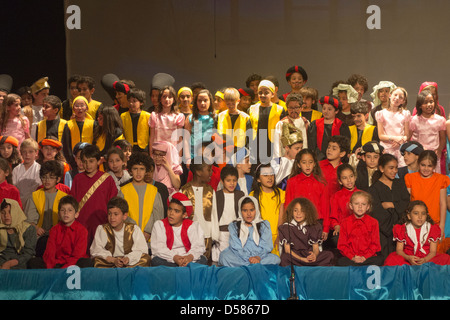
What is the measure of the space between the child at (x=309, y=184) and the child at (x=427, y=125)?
46.0 inches

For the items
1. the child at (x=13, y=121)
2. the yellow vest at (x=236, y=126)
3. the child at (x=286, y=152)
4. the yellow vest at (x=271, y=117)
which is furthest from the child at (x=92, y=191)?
the yellow vest at (x=271, y=117)

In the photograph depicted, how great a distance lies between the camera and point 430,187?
18.5 feet

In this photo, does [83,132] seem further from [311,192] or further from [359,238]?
[359,238]

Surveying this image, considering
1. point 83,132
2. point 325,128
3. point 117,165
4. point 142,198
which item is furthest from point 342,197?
point 83,132

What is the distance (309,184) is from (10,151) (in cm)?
254

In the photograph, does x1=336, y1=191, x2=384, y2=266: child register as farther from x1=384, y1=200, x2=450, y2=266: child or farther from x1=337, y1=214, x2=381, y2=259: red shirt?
x1=384, y1=200, x2=450, y2=266: child

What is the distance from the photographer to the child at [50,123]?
6.64m

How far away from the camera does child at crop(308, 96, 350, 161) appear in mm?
6410

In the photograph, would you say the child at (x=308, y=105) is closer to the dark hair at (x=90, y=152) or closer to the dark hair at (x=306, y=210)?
the dark hair at (x=306, y=210)

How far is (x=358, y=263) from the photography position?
17.0ft

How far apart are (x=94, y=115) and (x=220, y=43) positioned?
1.87m

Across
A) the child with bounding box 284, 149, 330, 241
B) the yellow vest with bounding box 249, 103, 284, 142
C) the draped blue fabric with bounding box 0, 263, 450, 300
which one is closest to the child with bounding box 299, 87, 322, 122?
the yellow vest with bounding box 249, 103, 284, 142

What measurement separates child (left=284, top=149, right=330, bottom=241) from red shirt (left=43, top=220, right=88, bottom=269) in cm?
157

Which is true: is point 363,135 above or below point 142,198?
above
